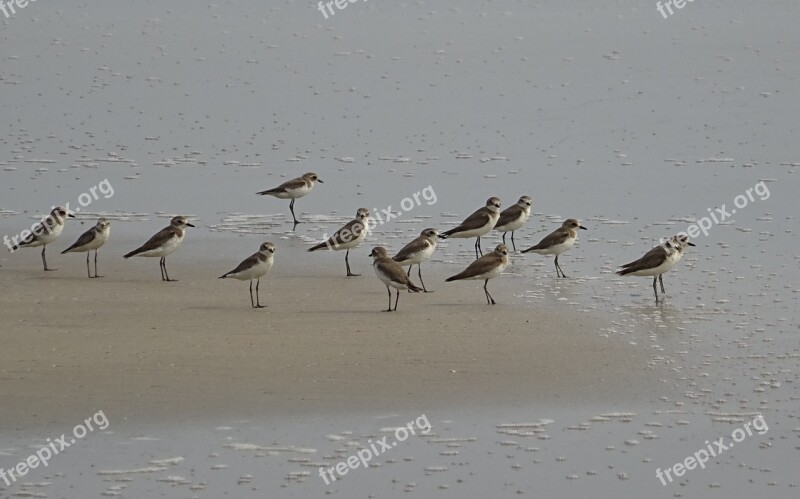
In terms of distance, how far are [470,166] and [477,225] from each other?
3.63 m

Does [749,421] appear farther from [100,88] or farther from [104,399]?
[100,88]

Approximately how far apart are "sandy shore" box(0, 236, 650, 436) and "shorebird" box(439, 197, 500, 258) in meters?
1.21

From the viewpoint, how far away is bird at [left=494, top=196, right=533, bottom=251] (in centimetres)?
1584

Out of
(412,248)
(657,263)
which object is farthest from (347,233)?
(657,263)

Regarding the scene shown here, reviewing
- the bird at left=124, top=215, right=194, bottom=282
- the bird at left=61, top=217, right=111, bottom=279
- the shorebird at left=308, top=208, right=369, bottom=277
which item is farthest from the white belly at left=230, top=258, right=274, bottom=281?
the bird at left=61, top=217, right=111, bottom=279

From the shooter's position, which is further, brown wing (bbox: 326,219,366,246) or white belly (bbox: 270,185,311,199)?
white belly (bbox: 270,185,311,199)

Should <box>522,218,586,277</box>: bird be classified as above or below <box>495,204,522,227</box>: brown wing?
below

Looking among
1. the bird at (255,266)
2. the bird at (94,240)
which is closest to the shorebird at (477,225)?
the bird at (255,266)

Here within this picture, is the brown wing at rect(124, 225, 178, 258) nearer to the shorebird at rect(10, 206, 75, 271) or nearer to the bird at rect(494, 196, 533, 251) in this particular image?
the shorebird at rect(10, 206, 75, 271)

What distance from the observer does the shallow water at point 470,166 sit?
30.2 ft

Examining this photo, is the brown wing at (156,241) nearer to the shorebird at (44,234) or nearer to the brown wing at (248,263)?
the shorebird at (44,234)

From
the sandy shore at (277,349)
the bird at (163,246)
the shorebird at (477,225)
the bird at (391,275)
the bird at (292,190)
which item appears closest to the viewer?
the sandy shore at (277,349)

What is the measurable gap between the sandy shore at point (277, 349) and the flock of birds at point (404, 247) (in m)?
0.25

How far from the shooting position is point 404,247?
14578mm
